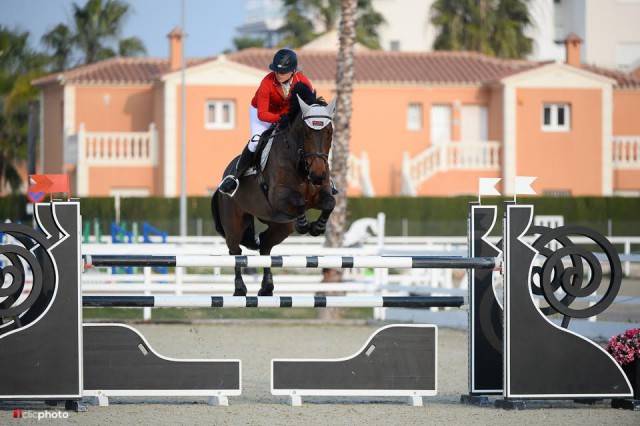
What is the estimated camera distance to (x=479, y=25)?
5781 centimetres

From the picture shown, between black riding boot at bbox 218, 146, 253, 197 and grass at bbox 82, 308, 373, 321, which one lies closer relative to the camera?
black riding boot at bbox 218, 146, 253, 197

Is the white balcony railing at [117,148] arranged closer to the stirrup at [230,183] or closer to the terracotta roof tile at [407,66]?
the terracotta roof tile at [407,66]

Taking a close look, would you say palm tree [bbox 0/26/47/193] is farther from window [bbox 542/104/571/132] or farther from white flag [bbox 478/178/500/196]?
white flag [bbox 478/178/500/196]

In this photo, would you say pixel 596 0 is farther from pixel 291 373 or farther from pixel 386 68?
pixel 291 373

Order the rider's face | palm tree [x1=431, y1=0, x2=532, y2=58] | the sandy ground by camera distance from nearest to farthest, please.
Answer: the sandy ground → the rider's face → palm tree [x1=431, y1=0, x2=532, y2=58]

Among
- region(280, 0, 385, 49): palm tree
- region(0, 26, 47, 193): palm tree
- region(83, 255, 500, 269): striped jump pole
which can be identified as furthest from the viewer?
region(280, 0, 385, 49): palm tree

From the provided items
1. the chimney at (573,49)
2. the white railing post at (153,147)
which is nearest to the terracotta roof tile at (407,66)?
the chimney at (573,49)

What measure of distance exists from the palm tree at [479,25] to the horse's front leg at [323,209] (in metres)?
48.5

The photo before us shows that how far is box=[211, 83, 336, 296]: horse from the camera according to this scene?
924cm

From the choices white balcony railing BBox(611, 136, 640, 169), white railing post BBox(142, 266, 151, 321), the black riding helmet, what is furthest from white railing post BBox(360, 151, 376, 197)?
the black riding helmet

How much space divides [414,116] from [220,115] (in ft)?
25.2

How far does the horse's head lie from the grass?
10.5 m

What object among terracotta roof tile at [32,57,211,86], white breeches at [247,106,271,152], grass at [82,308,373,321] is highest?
terracotta roof tile at [32,57,211,86]

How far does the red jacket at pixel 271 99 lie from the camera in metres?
10.1
